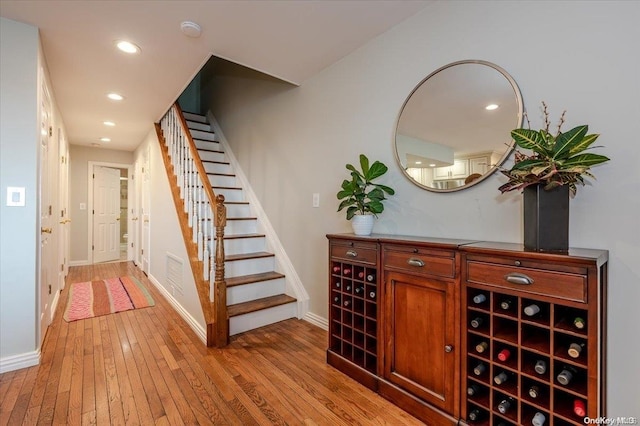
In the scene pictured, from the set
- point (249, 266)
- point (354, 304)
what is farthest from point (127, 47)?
point (354, 304)

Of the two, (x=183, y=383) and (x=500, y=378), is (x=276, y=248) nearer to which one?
(x=183, y=383)

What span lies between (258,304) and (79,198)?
5.26 m

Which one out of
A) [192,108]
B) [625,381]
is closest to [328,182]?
[625,381]

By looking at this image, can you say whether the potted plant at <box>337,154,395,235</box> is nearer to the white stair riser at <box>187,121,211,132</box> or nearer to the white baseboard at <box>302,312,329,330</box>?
the white baseboard at <box>302,312,329,330</box>

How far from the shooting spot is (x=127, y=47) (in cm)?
232

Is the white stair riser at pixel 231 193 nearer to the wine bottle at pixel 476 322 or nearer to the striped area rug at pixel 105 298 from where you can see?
the striped area rug at pixel 105 298

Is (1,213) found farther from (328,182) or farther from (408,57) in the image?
(408,57)

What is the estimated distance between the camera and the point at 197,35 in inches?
84.6

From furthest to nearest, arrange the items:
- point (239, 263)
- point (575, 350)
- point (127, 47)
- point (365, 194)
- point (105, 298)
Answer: point (105, 298) < point (239, 263) < point (127, 47) < point (365, 194) < point (575, 350)

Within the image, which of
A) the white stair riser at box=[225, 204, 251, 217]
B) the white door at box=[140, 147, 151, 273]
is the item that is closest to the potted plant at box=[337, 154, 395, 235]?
the white stair riser at box=[225, 204, 251, 217]

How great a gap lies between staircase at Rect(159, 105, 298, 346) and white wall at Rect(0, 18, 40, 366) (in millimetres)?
1116

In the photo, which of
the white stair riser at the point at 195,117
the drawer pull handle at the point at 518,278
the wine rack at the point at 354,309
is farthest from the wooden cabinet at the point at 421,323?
the white stair riser at the point at 195,117

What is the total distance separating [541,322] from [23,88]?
3245 millimetres

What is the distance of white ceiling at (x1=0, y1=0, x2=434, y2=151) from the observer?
1887 millimetres
